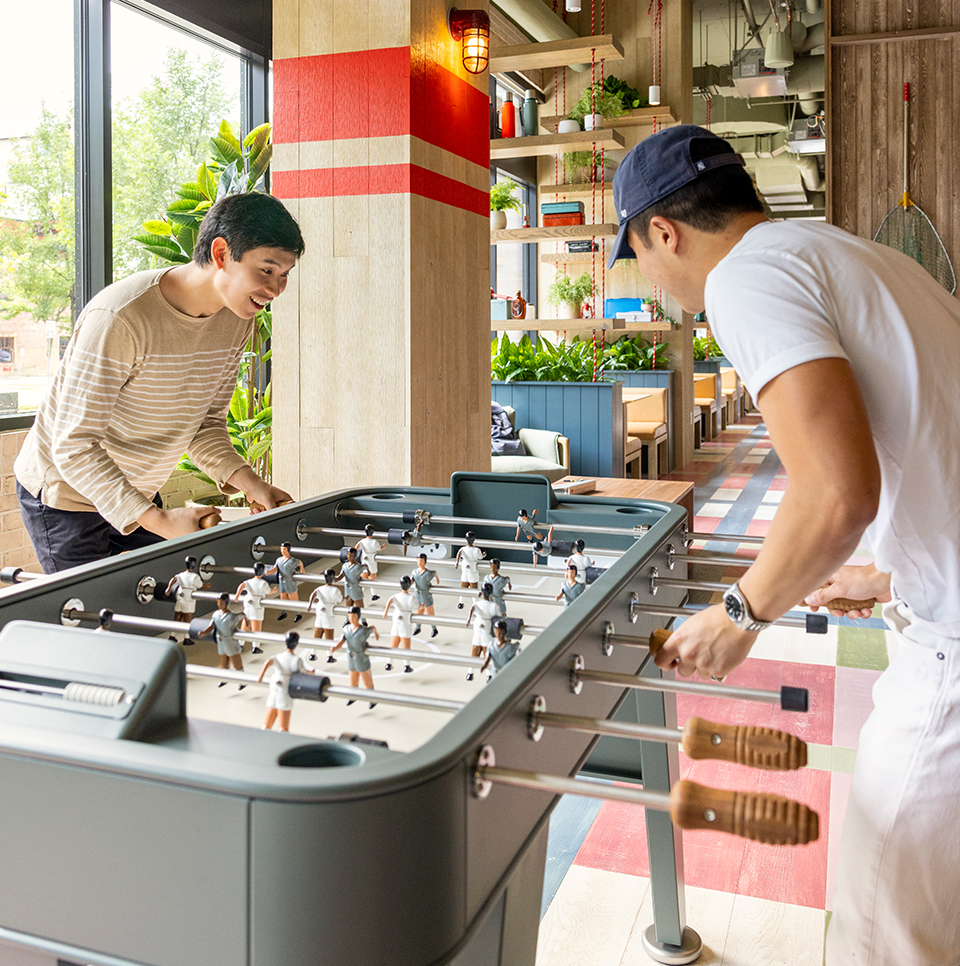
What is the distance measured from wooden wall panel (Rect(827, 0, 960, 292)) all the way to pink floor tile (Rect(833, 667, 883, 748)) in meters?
3.17

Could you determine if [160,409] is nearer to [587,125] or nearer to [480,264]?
[480,264]

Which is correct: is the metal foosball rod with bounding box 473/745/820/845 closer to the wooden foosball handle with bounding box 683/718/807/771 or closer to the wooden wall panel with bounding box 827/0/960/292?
the wooden foosball handle with bounding box 683/718/807/771

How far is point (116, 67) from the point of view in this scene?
5098mm

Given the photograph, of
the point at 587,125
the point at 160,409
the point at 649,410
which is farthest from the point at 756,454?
the point at 160,409

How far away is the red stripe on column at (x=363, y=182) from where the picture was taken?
13.1 feet

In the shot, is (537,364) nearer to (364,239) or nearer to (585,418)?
(585,418)

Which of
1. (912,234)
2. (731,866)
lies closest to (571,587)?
(731,866)

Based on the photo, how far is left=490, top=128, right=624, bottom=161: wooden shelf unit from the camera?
24.9 ft

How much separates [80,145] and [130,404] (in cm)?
304

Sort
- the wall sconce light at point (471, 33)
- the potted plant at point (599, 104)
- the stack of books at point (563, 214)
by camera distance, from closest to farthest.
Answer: the wall sconce light at point (471, 33)
the stack of books at point (563, 214)
the potted plant at point (599, 104)

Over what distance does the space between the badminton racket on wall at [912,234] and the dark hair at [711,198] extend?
4.87 m

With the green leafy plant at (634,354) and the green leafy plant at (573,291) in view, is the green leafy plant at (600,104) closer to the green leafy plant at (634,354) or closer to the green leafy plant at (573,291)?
the green leafy plant at (573,291)

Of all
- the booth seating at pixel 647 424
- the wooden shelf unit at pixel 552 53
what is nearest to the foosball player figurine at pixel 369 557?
the wooden shelf unit at pixel 552 53

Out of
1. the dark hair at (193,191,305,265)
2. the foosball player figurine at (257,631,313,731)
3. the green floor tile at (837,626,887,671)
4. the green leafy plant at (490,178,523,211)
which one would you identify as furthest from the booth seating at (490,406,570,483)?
the foosball player figurine at (257,631,313,731)
